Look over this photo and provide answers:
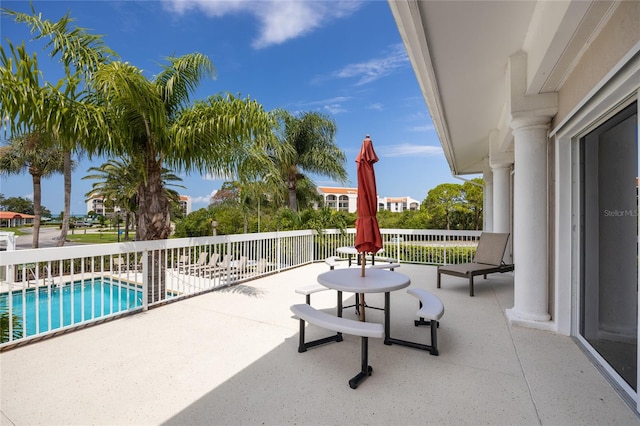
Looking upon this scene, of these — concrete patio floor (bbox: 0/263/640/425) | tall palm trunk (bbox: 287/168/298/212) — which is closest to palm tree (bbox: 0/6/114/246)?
concrete patio floor (bbox: 0/263/640/425)

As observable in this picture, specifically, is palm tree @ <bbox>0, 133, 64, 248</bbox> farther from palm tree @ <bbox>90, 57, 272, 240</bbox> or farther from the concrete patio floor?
the concrete patio floor

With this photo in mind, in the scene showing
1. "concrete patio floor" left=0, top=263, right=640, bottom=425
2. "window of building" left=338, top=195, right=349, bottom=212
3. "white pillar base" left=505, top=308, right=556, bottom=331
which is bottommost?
"concrete patio floor" left=0, top=263, right=640, bottom=425

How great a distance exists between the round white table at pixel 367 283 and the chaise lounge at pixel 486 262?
2.48 metres

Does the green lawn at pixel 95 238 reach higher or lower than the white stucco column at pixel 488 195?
lower

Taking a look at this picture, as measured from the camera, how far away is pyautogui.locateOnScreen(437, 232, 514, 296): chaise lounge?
5.40 m

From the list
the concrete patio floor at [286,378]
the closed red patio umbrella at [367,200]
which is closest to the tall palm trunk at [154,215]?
the concrete patio floor at [286,378]

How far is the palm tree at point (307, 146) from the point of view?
48.7 feet

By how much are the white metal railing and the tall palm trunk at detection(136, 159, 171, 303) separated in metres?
0.04

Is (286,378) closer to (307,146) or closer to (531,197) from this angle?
(531,197)

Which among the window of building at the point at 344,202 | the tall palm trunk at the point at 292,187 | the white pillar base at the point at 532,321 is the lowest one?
the white pillar base at the point at 532,321

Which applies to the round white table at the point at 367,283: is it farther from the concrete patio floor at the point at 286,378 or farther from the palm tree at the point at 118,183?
the palm tree at the point at 118,183

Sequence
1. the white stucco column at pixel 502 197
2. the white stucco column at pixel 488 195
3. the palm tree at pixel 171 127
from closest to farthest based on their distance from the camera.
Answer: the palm tree at pixel 171 127
the white stucco column at pixel 502 197
the white stucco column at pixel 488 195

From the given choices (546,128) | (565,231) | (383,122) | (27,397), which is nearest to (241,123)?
(27,397)

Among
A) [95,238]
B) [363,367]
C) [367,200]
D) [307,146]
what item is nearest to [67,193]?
[307,146]
